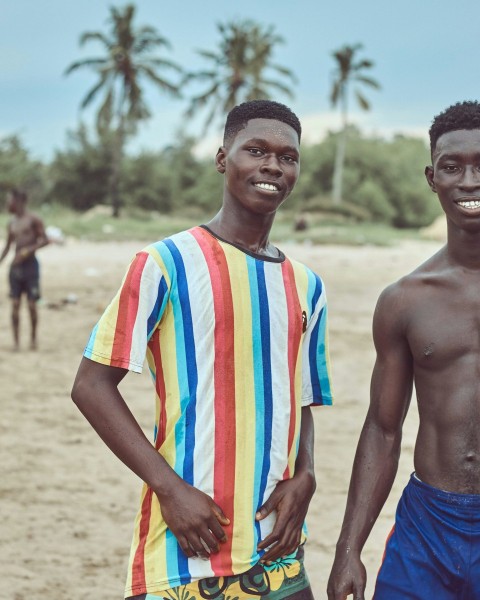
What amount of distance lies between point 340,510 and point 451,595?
2969mm

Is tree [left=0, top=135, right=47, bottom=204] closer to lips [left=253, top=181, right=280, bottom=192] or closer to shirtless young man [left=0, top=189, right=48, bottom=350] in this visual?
shirtless young man [left=0, top=189, right=48, bottom=350]

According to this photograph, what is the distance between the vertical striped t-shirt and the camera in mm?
2104

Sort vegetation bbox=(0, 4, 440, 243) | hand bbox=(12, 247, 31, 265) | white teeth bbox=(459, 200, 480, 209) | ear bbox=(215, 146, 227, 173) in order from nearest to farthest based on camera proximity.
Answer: white teeth bbox=(459, 200, 480, 209), ear bbox=(215, 146, 227, 173), hand bbox=(12, 247, 31, 265), vegetation bbox=(0, 4, 440, 243)

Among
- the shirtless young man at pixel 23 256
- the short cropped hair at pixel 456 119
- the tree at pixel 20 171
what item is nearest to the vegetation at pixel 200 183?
the tree at pixel 20 171

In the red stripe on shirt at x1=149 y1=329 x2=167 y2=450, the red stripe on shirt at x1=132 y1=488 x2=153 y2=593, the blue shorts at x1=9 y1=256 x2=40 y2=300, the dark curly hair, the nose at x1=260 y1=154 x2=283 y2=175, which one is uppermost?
→ the dark curly hair

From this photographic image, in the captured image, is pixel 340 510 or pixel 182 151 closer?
pixel 340 510

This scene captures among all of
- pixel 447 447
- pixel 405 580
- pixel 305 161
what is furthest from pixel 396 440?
pixel 305 161

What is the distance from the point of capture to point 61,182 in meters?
40.6

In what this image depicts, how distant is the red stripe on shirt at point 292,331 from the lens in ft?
7.36

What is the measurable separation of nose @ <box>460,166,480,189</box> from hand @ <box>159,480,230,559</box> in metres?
1.00

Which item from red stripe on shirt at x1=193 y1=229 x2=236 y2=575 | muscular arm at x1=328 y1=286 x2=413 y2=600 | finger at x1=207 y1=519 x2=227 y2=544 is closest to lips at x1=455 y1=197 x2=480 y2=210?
muscular arm at x1=328 y1=286 x2=413 y2=600

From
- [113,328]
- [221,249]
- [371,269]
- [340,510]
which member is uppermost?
[371,269]

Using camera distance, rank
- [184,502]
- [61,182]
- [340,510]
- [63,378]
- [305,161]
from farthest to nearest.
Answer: [305,161] < [61,182] < [63,378] < [340,510] < [184,502]

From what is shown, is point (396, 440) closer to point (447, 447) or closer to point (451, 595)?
point (447, 447)
